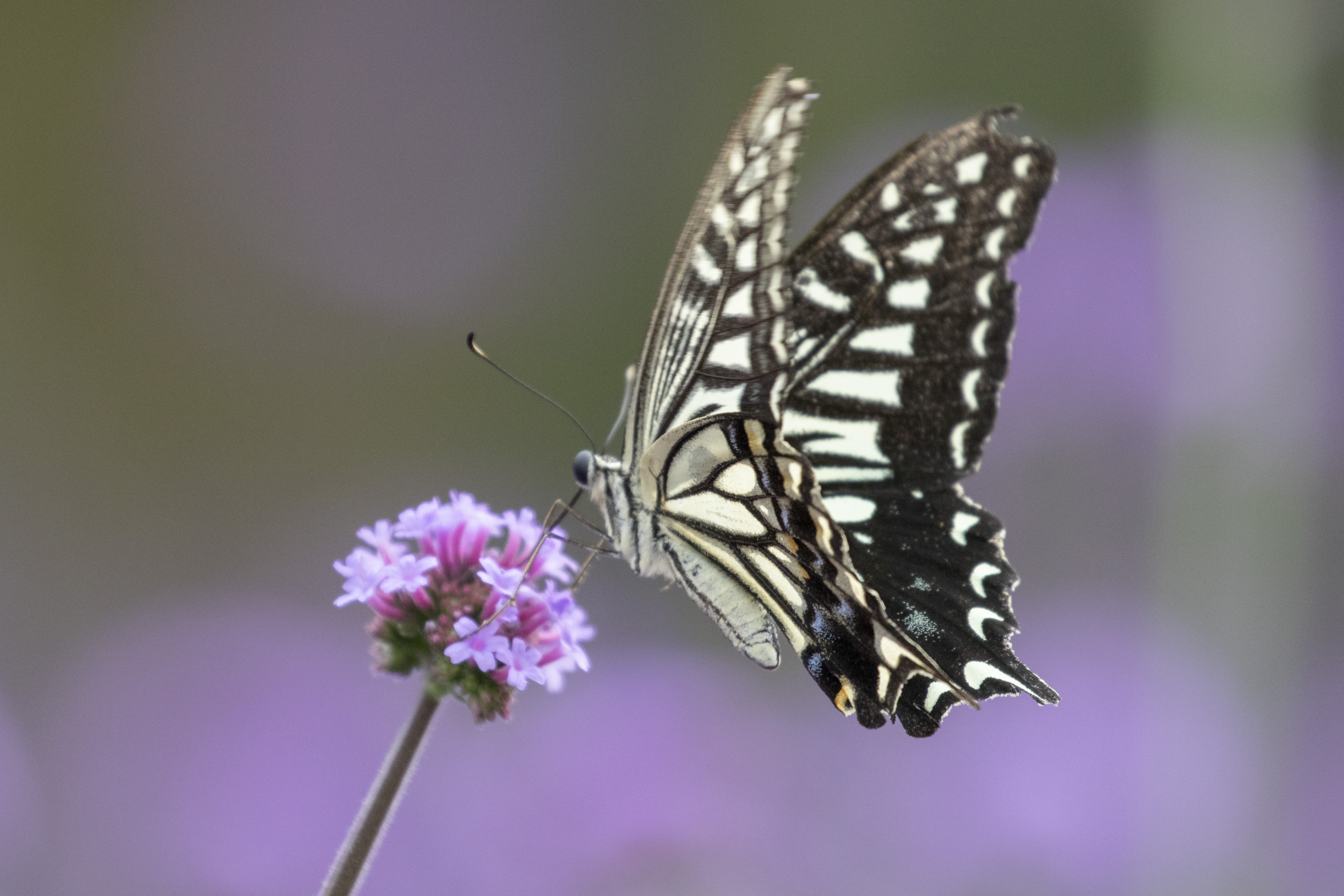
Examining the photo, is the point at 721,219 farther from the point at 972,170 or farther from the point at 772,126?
the point at 972,170

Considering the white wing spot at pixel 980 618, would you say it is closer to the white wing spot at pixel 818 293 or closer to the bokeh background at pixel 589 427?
the white wing spot at pixel 818 293

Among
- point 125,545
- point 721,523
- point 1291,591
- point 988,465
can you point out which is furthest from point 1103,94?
point 125,545

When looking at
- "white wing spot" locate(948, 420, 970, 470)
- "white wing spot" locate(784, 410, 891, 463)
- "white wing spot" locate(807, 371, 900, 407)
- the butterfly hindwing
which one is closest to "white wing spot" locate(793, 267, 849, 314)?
the butterfly hindwing

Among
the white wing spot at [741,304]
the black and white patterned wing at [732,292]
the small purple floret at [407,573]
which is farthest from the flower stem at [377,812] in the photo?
the white wing spot at [741,304]

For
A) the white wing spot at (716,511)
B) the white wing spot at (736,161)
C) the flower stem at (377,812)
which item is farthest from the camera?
the white wing spot at (716,511)

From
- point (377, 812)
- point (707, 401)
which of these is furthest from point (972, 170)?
point (377, 812)

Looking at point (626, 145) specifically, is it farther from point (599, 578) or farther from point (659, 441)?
point (659, 441)
